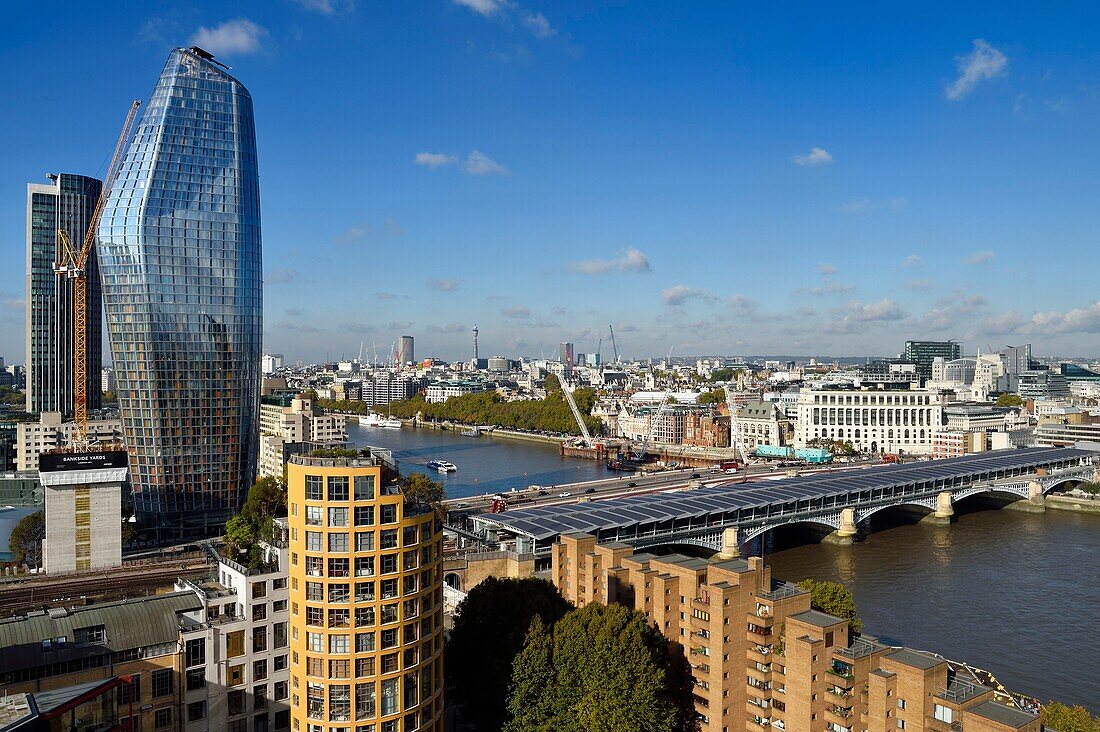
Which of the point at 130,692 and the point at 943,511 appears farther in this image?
the point at 943,511

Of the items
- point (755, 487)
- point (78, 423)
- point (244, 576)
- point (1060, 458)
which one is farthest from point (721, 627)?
point (78, 423)

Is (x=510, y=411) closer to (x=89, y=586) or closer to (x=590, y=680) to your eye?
(x=89, y=586)

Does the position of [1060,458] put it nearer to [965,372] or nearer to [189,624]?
[189,624]

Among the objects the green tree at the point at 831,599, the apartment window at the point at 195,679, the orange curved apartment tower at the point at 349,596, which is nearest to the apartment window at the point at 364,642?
the orange curved apartment tower at the point at 349,596

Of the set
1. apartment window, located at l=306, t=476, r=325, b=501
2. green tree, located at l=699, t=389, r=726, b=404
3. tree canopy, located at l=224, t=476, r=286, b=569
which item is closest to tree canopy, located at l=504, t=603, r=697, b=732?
apartment window, located at l=306, t=476, r=325, b=501

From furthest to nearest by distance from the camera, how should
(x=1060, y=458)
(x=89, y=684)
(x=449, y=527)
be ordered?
(x=1060, y=458)
(x=449, y=527)
(x=89, y=684)

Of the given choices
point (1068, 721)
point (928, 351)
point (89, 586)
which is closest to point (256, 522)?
→ point (89, 586)

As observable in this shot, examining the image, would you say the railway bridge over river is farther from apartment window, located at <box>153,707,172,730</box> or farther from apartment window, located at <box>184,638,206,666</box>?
apartment window, located at <box>153,707,172,730</box>
